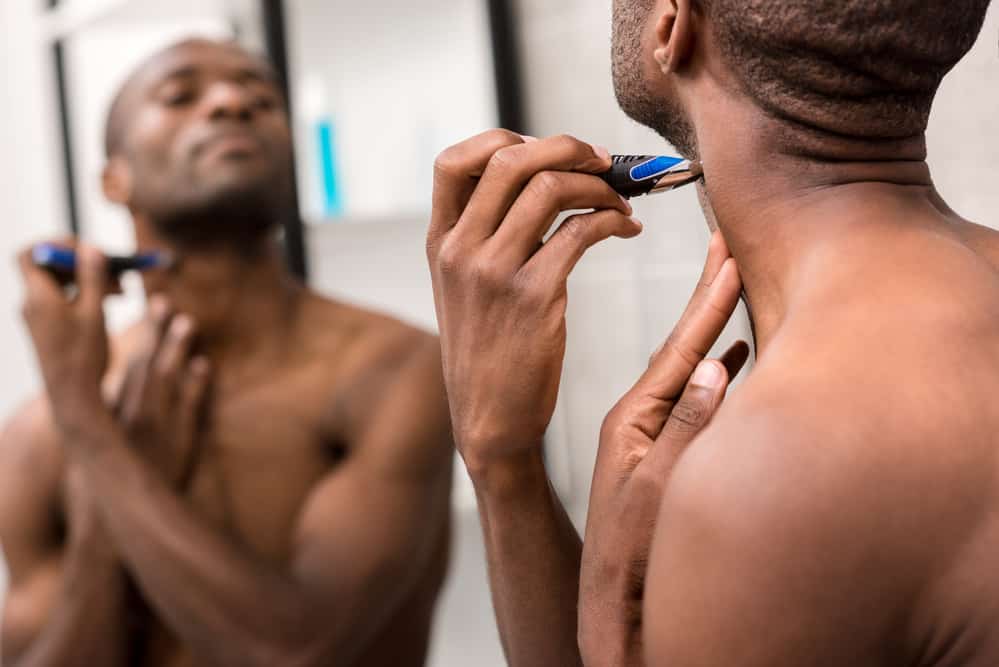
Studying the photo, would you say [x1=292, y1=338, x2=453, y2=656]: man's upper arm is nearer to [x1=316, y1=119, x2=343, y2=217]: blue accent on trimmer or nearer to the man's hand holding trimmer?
[x1=316, y1=119, x2=343, y2=217]: blue accent on trimmer

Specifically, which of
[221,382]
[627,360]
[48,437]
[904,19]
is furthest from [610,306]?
[904,19]

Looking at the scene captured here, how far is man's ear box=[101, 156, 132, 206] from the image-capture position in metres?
1.33

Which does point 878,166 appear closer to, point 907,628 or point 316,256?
point 907,628

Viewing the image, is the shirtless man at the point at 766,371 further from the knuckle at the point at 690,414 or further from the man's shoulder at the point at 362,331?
the man's shoulder at the point at 362,331

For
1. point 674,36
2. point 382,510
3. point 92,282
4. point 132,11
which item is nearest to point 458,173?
point 674,36

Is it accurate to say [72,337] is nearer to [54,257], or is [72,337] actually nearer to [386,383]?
[54,257]

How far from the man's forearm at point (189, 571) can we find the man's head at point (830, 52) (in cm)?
78

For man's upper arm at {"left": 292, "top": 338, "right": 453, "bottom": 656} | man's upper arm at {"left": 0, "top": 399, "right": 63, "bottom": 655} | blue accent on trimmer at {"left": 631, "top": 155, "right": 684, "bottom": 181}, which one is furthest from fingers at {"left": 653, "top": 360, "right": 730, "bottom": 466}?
man's upper arm at {"left": 0, "top": 399, "right": 63, "bottom": 655}

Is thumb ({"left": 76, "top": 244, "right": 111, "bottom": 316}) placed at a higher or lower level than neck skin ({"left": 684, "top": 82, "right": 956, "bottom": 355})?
lower

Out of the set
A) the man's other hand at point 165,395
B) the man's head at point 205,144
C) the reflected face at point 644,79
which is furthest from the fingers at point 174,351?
the reflected face at point 644,79

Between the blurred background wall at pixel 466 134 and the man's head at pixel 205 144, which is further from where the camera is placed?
the man's head at pixel 205 144

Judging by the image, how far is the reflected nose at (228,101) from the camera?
4.15ft

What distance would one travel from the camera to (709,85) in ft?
1.59

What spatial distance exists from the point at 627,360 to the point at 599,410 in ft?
0.21
